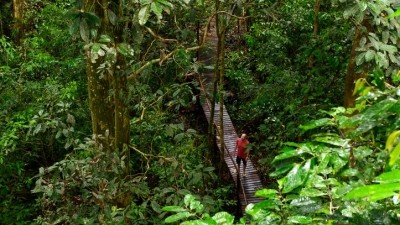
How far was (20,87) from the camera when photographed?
20.5ft

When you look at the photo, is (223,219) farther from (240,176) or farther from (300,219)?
(240,176)

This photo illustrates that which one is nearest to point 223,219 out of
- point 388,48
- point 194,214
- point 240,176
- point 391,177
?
point 194,214

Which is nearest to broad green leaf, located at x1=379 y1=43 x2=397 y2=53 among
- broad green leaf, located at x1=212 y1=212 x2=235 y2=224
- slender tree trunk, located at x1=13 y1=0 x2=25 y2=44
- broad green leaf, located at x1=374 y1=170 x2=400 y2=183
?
broad green leaf, located at x1=212 y1=212 x2=235 y2=224

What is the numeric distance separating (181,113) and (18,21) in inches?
175

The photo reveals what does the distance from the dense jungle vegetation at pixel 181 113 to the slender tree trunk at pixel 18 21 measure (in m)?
0.03

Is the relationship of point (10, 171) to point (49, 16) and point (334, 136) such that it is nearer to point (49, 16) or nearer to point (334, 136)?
point (49, 16)

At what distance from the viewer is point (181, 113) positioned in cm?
1111

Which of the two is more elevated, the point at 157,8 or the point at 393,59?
the point at 157,8

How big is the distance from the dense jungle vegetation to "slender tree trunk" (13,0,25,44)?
0.09ft

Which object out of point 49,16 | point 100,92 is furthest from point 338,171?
point 49,16

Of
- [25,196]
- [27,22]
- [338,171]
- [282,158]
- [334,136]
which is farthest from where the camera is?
[27,22]

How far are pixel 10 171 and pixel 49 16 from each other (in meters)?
3.12

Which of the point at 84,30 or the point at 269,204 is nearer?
the point at 269,204

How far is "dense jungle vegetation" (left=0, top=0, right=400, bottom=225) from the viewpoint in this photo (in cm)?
147
